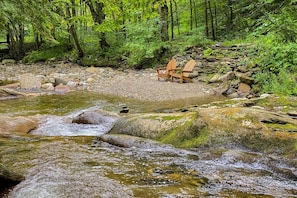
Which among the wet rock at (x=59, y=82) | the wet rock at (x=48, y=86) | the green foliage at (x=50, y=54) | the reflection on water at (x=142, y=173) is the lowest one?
the reflection on water at (x=142, y=173)

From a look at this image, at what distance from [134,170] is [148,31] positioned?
13.2m

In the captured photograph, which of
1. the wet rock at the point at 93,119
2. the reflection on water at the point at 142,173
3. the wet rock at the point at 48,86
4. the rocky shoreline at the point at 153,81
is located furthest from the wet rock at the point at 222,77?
the reflection on water at the point at 142,173

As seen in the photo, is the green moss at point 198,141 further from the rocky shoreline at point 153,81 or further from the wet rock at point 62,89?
the wet rock at point 62,89

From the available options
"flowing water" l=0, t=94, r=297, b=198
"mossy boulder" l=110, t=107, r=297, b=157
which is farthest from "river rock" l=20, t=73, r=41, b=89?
"mossy boulder" l=110, t=107, r=297, b=157

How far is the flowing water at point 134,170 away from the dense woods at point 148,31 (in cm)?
191

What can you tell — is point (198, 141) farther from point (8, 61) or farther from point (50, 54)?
point (8, 61)

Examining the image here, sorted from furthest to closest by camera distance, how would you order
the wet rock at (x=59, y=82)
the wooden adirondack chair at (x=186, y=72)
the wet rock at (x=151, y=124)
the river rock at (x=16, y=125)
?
the wet rock at (x=59, y=82) → the wooden adirondack chair at (x=186, y=72) → the river rock at (x=16, y=125) → the wet rock at (x=151, y=124)

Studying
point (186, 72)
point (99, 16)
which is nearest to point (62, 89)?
point (186, 72)

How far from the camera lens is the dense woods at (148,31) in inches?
207

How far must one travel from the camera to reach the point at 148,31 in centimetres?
1623

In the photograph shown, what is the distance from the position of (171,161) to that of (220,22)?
17.9 meters

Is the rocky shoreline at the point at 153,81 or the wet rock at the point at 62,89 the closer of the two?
the rocky shoreline at the point at 153,81

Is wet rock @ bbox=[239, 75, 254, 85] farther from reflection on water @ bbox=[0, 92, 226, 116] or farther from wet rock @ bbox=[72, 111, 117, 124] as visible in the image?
wet rock @ bbox=[72, 111, 117, 124]

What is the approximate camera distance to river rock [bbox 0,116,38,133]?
6.36m
